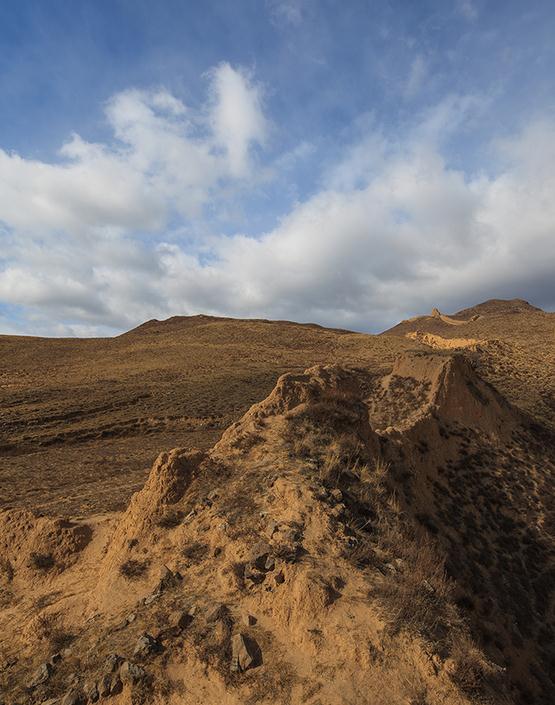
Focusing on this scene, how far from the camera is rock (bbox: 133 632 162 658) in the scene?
529 centimetres

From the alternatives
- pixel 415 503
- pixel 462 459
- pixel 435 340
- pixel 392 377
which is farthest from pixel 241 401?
pixel 435 340

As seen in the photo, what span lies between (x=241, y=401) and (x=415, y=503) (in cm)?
2811

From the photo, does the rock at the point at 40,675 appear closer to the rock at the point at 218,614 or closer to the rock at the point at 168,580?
the rock at the point at 168,580

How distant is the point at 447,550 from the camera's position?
9.63 metres

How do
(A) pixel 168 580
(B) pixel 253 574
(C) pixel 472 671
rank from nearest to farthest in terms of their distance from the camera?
(C) pixel 472 671 → (B) pixel 253 574 → (A) pixel 168 580

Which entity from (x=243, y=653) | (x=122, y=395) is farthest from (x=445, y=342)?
(x=243, y=653)

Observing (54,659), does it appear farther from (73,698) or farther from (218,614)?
(218,614)

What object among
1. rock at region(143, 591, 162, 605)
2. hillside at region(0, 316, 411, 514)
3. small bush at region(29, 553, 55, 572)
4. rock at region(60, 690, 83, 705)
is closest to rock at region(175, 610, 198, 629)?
rock at region(143, 591, 162, 605)

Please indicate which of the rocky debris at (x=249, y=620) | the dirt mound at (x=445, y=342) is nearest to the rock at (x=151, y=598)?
the rocky debris at (x=249, y=620)

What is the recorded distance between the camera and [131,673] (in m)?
5.04

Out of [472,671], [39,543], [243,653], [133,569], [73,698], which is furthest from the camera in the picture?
[39,543]

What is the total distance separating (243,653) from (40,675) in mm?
2562

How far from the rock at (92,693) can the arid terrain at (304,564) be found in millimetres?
14

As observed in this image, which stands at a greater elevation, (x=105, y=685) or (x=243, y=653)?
(x=243, y=653)
